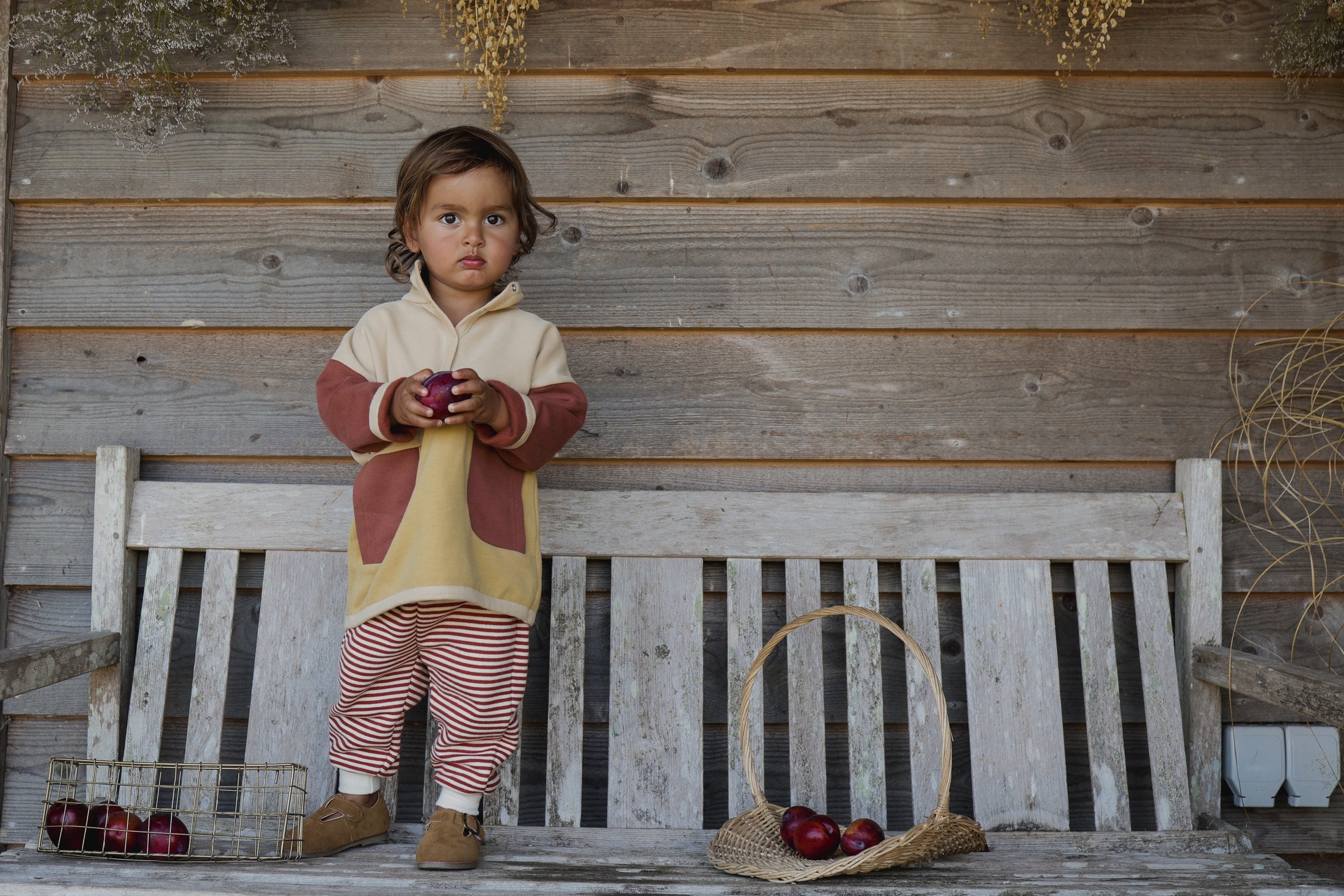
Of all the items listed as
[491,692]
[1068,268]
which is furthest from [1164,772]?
[491,692]

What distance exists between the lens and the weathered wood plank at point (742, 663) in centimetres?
194

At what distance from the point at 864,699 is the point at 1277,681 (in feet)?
2.27

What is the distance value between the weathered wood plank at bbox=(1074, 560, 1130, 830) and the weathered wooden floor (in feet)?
0.28

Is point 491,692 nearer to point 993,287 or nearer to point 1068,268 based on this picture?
point 993,287

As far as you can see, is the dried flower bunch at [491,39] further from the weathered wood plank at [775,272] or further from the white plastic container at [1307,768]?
the white plastic container at [1307,768]

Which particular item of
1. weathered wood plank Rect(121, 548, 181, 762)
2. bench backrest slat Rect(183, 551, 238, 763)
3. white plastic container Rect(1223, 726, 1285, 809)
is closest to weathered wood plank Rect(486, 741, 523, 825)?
bench backrest slat Rect(183, 551, 238, 763)

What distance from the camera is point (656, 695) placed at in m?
1.99

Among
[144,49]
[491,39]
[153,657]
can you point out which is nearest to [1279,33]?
[491,39]

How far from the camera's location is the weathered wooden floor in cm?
150

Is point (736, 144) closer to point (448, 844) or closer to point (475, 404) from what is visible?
point (475, 404)

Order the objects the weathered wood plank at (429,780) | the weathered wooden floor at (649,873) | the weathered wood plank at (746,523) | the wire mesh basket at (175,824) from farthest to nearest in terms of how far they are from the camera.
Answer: the weathered wood plank at (746,523) < the weathered wood plank at (429,780) < the wire mesh basket at (175,824) < the weathered wooden floor at (649,873)

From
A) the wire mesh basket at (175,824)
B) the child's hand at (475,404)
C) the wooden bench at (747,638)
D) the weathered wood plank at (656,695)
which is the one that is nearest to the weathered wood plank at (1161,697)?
the wooden bench at (747,638)

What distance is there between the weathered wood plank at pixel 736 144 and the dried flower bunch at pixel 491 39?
4 centimetres

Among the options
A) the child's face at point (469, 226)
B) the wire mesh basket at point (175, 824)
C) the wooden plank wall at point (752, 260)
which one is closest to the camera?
the wire mesh basket at point (175, 824)
